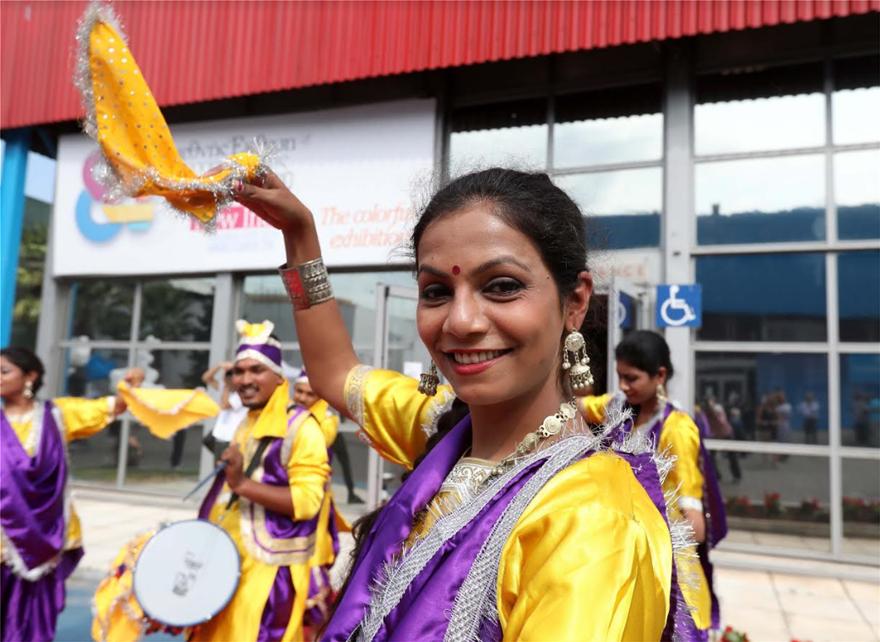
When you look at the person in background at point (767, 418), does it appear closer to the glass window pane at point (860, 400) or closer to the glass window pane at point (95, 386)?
the glass window pane at point (860, 400)

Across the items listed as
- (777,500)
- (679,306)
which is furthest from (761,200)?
(777,500)

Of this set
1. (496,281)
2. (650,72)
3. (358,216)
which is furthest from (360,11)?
(496,281)

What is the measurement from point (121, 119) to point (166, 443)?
7.84 meters

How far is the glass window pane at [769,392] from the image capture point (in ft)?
18.6

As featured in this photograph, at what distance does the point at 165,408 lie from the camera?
3.94m

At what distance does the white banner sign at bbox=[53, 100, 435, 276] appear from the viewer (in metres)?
6.96

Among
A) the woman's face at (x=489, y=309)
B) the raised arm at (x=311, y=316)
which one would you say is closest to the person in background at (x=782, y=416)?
the raised arm at (x=311, y=316)

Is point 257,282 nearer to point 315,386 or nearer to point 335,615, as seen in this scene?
point 315,386

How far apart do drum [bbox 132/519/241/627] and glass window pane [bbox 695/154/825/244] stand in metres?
5.19

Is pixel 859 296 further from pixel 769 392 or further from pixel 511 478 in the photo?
pixel 511 478

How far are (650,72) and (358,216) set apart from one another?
3.40 m

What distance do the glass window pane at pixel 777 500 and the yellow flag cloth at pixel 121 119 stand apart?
5.90 metres

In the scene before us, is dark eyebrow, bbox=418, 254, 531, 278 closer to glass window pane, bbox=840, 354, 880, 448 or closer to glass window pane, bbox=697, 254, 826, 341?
glass window pane, bbox=697, 254, 826, 341

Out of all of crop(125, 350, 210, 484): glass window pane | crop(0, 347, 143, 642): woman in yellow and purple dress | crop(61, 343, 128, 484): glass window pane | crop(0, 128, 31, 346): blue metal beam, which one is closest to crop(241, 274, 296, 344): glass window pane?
crop(125, 350, 210, 484): glass window pane
